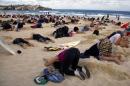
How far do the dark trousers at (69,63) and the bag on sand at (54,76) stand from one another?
0.21 meters

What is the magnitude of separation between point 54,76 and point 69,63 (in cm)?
65

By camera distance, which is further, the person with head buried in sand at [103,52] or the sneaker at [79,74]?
the person with head buried in sand at [103,52]

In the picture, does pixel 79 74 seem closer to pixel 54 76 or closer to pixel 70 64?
pixel 70 64

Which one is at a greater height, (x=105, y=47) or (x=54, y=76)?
(x=105, y=47)

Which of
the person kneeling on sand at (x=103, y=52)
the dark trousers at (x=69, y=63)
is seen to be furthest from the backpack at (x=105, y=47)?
the dark trousers at (x=69, y=63)

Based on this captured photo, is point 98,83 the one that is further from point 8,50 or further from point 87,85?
point 8,50

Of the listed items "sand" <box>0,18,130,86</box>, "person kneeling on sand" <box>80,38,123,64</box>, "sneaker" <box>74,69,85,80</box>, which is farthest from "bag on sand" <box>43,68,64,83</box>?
"person kneeling on sand" <box>80,38,123,64</box>

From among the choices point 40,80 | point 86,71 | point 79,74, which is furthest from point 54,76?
point 86,71

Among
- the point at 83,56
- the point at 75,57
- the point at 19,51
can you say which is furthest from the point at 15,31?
the point at 75,57

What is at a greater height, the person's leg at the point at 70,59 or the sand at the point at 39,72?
the person's leg at the point at 70,59

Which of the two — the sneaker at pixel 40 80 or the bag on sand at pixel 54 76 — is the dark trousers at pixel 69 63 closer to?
the bag on sand at pixel 54 76

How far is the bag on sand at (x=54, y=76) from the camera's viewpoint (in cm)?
667

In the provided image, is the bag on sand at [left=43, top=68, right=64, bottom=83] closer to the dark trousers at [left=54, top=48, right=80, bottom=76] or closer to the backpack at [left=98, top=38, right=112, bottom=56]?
the dark trousers at [left=54, top=48, right=80, bottom=76]

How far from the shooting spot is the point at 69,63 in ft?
23.3
